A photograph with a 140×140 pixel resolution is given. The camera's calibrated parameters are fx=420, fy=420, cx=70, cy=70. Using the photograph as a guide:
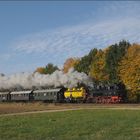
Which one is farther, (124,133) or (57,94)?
(57,94)

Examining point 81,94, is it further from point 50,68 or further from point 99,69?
point 50,68

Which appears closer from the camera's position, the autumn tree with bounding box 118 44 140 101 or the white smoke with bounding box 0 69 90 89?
the white smoke with bounding box 0 69 90 89

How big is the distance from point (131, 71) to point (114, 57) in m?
11.5

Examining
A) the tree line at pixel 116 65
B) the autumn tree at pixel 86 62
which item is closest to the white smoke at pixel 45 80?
the tree line at pixel 116 65

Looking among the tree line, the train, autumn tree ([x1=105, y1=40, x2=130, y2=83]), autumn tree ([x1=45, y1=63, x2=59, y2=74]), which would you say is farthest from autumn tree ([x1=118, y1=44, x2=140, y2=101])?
autumn tree ([x1=45, y1=63, x2=59, y2=74])

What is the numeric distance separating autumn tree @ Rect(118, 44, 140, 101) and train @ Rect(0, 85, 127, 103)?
48.4 feet

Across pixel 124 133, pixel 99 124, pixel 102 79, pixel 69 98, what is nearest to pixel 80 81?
pixel 69 98

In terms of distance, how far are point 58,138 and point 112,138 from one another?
249 cm

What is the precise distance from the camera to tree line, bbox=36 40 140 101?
8388 centimetres

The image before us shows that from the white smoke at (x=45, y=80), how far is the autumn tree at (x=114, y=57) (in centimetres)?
1270

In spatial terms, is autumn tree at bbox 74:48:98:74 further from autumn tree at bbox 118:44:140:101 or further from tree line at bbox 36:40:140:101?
autumn tree at bbox 118:44:140:101

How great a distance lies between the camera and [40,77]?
8038 cm

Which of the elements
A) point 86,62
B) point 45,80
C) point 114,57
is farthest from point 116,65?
point 45,80

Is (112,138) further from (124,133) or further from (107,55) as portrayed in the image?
(107,55)
